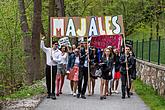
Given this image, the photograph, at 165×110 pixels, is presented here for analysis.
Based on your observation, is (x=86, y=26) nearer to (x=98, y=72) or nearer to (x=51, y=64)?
A: (x=98, y=72)

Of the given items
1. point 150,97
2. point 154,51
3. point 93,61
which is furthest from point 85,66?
point 154,51

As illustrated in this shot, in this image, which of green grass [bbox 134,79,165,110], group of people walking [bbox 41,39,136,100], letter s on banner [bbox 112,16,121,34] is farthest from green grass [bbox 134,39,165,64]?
letter s on banner [bbox 112,16,121,34]

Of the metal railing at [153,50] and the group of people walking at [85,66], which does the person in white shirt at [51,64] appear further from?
the metal railing at [153,50]

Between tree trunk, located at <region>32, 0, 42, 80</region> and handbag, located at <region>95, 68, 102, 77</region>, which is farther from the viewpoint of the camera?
tree trunk, located at <region>32, 0, 42, 80</region>

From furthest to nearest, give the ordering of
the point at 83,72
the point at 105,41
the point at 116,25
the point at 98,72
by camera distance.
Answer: the point at 105,41 → the point at 116,25 → the point at 98,72 → the point at 83,72

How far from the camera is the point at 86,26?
54.4 feet

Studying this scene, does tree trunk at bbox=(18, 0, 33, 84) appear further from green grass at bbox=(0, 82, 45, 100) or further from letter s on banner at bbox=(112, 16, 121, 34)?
letter s on banner at bbox=(112, 16, 121, 34)

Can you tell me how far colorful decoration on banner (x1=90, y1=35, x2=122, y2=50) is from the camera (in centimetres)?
1800

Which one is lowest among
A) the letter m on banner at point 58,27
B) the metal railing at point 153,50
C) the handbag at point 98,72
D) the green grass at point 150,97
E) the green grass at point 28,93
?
the green grass at point 150,97

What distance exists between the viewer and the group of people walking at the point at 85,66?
1516 centimetres

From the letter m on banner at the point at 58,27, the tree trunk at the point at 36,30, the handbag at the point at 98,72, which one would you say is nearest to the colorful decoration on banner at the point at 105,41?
the letter m on banner at the point at 58,27

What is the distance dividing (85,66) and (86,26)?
1.81 meters

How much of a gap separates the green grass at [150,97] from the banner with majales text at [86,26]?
2480 mm

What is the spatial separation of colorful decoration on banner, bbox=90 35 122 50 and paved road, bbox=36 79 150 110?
2810mm
